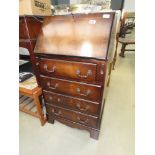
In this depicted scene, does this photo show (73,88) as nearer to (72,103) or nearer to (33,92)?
(72,103)

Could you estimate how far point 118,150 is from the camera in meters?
1.26

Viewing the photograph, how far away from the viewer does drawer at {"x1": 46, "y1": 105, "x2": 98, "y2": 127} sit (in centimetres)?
126

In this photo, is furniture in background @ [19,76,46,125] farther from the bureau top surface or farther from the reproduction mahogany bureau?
the bureau top surface

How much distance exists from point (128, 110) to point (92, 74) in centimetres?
105

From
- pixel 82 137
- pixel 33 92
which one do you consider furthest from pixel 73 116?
pixel 33 92

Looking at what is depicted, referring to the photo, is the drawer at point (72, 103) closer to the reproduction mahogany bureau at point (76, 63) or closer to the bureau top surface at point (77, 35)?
the reproduction mahogany bureau at point (76, 63)

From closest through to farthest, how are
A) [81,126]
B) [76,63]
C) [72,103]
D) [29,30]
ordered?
[76,63] < [29,30] < [72,103] < [81,126]

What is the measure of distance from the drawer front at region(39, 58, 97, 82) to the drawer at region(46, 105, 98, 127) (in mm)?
410

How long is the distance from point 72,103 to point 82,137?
0.43m

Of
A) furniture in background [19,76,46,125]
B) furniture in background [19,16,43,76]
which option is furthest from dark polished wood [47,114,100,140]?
furniture in background [19,16,43,76]

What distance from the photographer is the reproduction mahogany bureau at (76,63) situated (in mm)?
961

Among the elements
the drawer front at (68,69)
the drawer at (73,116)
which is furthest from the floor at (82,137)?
the drawer front at (68,69)

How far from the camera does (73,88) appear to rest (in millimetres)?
A: 1143
